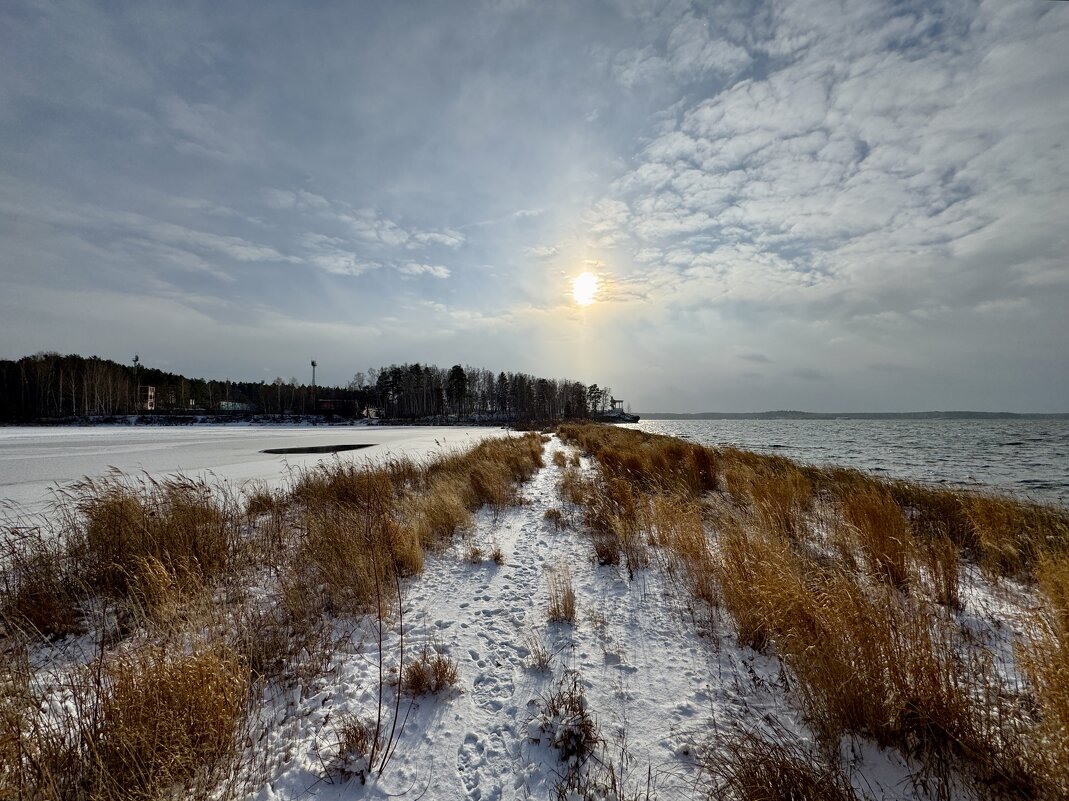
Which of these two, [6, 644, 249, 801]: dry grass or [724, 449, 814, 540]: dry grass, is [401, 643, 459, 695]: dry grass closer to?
[6, 644, 249, 801]: dry grass

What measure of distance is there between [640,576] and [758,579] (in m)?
1.73

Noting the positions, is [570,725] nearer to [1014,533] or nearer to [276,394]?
[1014,533]

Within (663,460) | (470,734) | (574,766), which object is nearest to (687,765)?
(574,766)

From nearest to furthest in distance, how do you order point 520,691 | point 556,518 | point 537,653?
point 520,691
point 537,653
point 556,518

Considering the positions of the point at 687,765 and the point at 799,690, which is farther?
the point at 799,690

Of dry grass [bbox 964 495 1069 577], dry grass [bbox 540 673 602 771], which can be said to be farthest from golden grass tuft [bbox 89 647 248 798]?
dry grass [bbox 964 495 1069 577]

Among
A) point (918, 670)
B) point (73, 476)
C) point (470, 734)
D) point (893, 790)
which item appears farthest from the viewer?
point (73, 476)

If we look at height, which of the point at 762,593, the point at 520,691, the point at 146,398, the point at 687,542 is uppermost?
the point at 146,398

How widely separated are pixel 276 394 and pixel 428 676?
103489 millimetres

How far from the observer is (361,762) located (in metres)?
2.39

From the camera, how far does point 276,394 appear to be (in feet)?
294

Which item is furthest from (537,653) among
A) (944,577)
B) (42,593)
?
(42,593)

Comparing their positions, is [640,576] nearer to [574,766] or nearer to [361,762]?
[574,766]

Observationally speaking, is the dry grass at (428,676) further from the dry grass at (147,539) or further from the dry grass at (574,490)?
the dry grass at (574,490)
